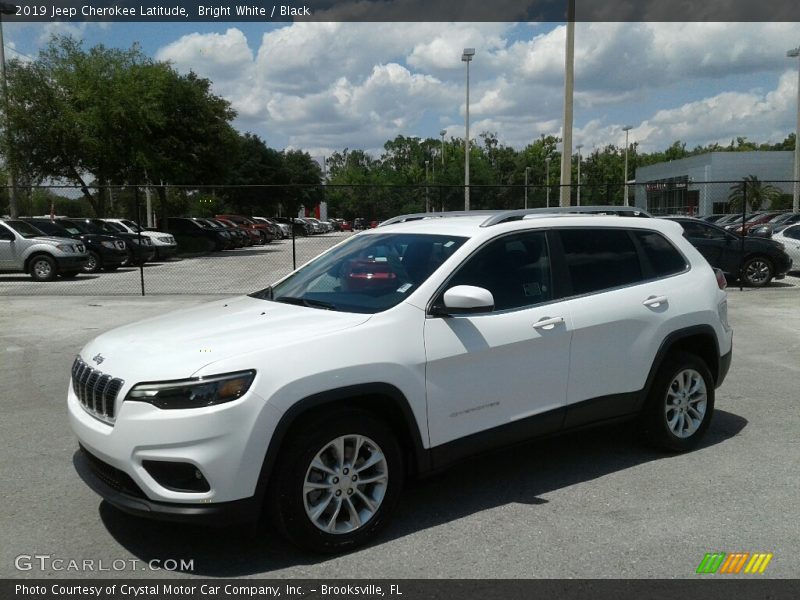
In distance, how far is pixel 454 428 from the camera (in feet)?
14.0

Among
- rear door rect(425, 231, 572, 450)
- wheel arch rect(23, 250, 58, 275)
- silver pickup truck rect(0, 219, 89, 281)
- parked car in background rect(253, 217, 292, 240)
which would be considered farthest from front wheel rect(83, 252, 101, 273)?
parked car in background rect(253, 217, 292, 240)

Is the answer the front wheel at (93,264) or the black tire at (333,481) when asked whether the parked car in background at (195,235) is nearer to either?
the front wheel at (93,264)

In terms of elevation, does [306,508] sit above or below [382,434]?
below

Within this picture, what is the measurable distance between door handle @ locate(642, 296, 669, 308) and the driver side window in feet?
2.80

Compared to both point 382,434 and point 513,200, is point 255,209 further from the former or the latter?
point 382,434

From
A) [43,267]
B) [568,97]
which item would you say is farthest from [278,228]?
[568,97]

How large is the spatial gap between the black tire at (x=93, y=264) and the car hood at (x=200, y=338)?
762 inches

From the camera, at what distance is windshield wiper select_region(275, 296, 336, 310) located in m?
4.48

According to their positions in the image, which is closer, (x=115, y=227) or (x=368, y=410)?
(x=368, y=410)

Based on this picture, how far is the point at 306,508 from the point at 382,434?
0.55 meters

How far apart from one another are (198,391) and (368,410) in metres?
0.93

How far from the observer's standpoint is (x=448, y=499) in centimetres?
468

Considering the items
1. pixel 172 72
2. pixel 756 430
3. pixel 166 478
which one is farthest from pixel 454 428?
pixel 172 72

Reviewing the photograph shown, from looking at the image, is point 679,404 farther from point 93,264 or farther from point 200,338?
point 93,264
